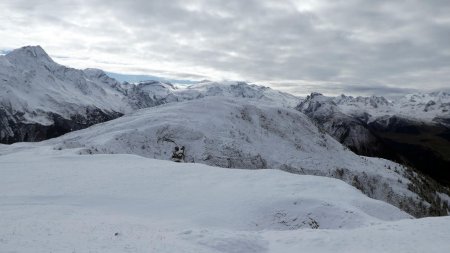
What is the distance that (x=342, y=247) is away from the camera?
2305cm

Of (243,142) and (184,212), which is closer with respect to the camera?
(184,212)

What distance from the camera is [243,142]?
100m

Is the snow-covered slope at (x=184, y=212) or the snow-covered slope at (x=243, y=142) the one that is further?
the snow-covered slope at (x=243, y=142)

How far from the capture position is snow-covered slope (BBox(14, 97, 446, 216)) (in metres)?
85.2

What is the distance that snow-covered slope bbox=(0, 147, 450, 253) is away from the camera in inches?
878

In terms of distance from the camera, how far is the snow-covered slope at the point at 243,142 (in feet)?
279

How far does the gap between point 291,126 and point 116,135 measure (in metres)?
57.5

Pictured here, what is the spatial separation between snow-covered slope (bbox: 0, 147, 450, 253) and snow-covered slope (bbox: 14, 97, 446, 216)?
2491 cm

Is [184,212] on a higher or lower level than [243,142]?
lower

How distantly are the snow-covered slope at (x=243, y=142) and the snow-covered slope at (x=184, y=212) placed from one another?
24910 millimetres

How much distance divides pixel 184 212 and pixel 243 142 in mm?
67418

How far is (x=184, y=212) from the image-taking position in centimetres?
3309

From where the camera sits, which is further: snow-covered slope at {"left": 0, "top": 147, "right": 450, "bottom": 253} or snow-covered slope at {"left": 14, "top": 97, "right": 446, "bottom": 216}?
snow-covered slope at {"left": 14, "top": 97, "right": 446, "bottom": 216}

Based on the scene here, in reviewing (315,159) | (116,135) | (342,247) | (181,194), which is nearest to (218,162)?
(116,135)
